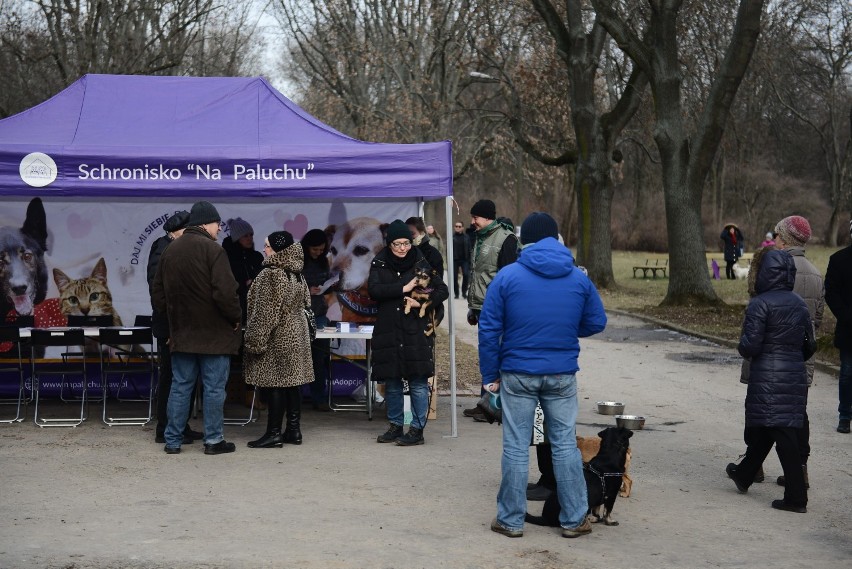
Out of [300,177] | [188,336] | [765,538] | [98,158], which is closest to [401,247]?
[300,177]

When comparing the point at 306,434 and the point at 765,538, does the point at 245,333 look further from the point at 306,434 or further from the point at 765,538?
the point at 765,538

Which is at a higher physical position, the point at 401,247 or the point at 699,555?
the point at 401,247

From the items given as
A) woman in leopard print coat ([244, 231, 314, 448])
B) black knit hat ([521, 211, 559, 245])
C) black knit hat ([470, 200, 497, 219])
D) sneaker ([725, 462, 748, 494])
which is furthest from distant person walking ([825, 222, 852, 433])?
woman in leopard print coat ([244, 231, 314, 448])

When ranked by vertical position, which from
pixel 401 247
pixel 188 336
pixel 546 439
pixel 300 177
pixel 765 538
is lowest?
pixel 765 538

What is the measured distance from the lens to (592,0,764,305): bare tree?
74.2 ft

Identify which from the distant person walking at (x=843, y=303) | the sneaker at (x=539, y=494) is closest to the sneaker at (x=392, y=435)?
the sneaker at (x=539, y=494)

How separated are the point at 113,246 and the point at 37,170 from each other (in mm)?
2625

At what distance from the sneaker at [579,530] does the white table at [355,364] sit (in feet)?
11.9

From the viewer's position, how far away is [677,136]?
23156 millimetres

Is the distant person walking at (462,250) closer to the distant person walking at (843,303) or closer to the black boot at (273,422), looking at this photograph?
the distant person walking at (843,303)

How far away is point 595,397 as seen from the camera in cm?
1256

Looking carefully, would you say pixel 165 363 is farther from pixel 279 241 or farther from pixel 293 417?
pixel 279 241

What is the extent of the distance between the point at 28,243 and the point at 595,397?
6.14m

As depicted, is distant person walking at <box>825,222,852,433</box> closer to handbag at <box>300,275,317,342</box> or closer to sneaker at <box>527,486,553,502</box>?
sneaker at <box>527,486,553,502</box>
